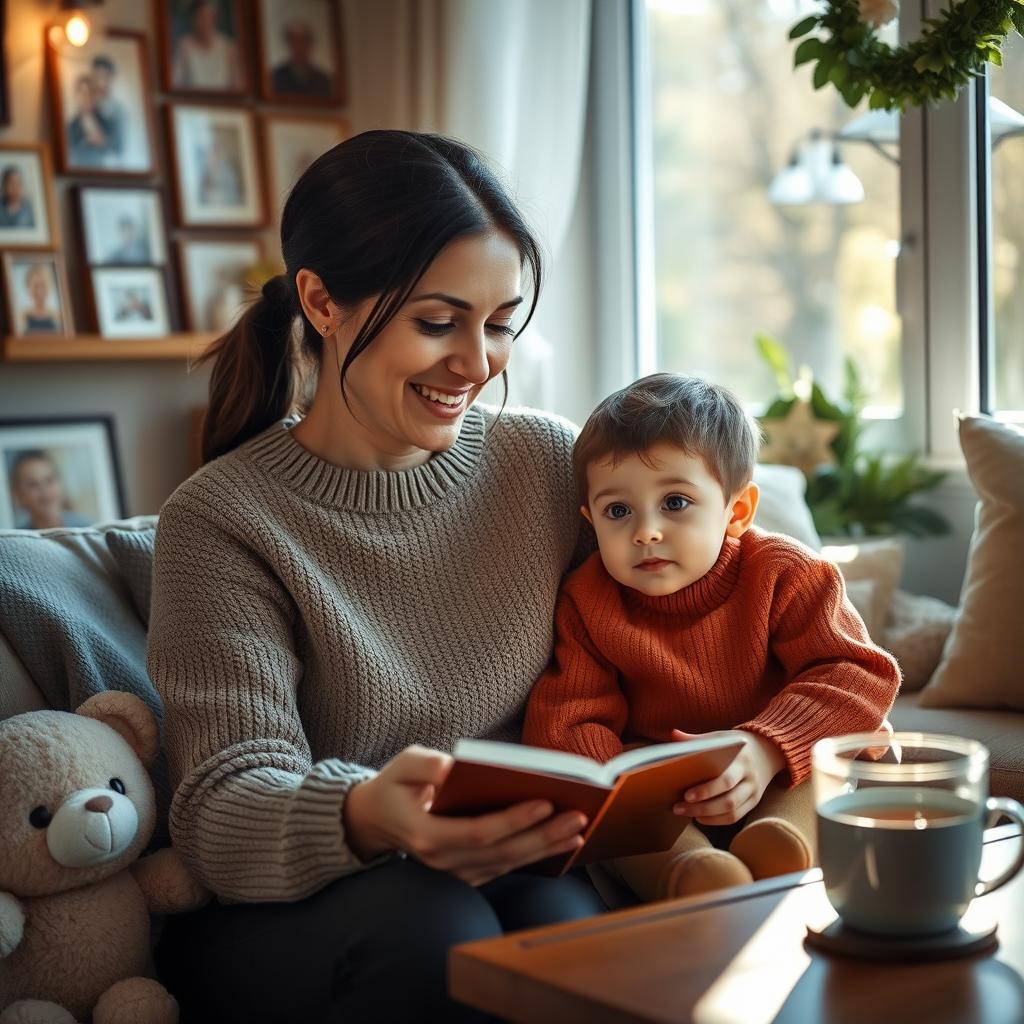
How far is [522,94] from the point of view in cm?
339

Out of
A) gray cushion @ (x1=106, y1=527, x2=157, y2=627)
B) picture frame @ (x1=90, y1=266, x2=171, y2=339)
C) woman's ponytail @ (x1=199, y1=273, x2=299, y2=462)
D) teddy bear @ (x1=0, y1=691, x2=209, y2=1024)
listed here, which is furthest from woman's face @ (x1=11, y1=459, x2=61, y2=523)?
teddy bear @ (x1=0, y1=691, x2=209, y2=1024)

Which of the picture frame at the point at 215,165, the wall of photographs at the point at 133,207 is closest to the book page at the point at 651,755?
the wall of photographs at the point at 133,207

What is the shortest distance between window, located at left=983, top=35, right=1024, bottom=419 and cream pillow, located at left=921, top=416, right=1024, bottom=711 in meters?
0.65

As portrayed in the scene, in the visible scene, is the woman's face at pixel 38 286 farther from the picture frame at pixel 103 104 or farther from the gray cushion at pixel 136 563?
the gray cushion at pixel 136 563

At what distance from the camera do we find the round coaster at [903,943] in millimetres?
990

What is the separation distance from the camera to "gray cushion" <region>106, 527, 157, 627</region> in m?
1.76

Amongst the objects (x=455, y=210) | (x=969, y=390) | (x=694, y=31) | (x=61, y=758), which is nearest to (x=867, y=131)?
(x=969, y=390)

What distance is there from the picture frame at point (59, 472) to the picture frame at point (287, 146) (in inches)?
31.0

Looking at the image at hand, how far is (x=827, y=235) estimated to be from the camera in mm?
3398

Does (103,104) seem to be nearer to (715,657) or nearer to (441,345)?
(441,345)

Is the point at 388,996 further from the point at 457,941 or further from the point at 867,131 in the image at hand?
the point at 867,131

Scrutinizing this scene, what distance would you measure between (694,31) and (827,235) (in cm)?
63

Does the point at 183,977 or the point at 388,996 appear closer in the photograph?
the point at 388,996

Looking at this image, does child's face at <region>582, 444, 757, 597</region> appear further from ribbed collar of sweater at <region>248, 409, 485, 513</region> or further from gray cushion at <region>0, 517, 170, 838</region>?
gray cushion at <region>0, 517, 170, 838</region>
